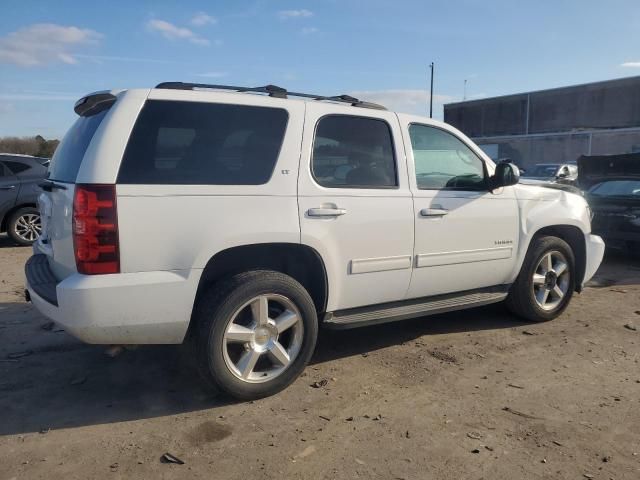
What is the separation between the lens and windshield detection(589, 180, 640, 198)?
27.6 ft

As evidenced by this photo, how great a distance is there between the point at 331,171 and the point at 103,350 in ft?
7.80

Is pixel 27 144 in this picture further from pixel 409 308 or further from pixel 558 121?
pixel 558 121

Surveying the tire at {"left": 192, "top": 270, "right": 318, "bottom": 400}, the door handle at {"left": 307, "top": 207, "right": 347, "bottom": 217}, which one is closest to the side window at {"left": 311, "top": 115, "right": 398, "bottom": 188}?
the door handle at {"left": 307, "top": 207, "right": 347, "bottom": 217}

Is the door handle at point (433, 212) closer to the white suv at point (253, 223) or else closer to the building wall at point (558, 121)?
the white suv at point (253, 223)

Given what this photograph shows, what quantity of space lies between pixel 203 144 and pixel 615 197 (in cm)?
715

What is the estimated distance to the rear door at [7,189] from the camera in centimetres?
952

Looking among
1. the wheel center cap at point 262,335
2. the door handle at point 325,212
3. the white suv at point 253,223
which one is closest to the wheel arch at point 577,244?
the white suv at point 253,223

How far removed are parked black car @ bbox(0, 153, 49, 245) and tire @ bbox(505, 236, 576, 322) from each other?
7.96 meters

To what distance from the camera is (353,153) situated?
4.07 meters

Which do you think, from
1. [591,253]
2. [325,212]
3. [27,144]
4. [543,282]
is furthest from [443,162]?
[27,144]

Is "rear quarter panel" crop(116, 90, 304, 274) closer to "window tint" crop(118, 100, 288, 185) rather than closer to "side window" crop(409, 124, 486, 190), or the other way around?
"window tint" crop(118, 100, 288, 185)

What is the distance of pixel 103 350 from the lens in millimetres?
4547

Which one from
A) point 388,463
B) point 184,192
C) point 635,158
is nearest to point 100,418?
point 184,192

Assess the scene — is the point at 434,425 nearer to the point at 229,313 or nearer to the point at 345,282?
the point at 345,282
